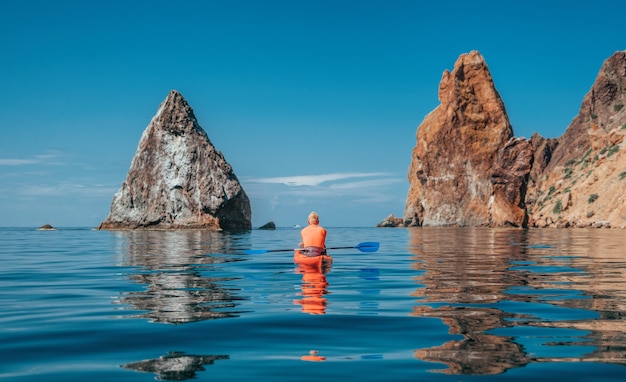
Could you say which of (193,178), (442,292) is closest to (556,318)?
(442,292)

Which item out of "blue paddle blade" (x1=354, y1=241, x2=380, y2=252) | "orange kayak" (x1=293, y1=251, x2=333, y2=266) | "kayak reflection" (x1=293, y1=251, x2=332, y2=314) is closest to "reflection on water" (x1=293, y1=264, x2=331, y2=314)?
"kayak reflection" (x1=293, y1=251, x2=332, y2=314)

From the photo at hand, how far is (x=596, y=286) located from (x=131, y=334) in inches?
382

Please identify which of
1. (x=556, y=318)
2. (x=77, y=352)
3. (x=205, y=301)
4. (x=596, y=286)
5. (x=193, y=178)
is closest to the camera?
(x=77, y=352)

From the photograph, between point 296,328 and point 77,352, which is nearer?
point 77,352

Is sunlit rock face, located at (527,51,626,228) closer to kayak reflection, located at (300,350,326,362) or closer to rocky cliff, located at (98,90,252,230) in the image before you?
rocky cliff, located at (98,90,252,230)

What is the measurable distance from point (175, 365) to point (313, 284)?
810cm

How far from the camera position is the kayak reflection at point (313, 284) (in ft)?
33.1

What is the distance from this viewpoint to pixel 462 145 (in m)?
149

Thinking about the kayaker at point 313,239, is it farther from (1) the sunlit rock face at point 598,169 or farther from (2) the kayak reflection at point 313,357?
(1) the sunlit rock face at point 598,169

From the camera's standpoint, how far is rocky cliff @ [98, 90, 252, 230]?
98.4 meters

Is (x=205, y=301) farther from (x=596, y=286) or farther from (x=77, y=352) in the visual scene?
(x=596, y=286)

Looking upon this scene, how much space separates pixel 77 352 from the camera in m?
6.57

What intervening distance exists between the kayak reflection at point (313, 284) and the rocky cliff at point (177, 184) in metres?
78.7

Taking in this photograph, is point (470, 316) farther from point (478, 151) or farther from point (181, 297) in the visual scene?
point (478, 151)
